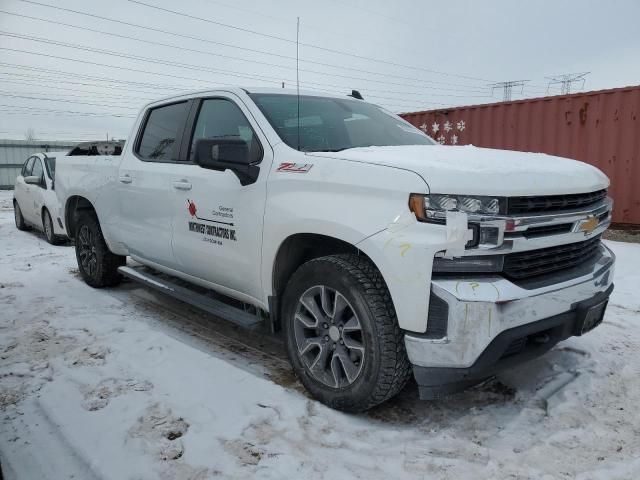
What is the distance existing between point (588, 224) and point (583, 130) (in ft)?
22.8

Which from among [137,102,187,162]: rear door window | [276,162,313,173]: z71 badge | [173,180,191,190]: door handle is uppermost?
[137,102,187,162]: rear door window

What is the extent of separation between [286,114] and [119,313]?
2463 millimetres

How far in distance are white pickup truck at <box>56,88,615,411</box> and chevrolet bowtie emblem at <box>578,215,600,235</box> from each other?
10 mm

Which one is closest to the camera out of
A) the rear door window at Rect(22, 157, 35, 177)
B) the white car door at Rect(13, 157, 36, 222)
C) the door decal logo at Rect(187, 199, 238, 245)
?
the door decal logo at Rect(187, 199, 238, 245)

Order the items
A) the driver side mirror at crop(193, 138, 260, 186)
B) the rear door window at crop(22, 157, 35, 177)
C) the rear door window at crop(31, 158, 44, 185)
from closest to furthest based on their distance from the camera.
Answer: the driver side mirror at crop(193, 138, 260, 186), the rear door window at crop(31, 158, 44, 185), the rear door window at crop(22, 157, 35, 177)

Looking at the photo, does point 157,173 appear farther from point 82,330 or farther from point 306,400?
point 306,400

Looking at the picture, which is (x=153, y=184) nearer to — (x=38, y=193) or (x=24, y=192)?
(x=38, y=193)

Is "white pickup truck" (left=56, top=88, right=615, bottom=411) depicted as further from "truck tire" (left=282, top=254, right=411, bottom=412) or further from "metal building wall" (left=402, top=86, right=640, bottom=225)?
"metal building wall" (left=402, top=86, right=640, bottom=225)

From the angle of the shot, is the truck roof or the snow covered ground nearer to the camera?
the snow covered ground

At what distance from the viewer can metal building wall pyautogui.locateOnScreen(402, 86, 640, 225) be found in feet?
25.9

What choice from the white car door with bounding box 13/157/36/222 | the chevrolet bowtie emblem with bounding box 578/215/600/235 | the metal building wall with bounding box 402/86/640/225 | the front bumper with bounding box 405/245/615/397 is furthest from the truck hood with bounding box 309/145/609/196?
the white car door with bounding box 13/157/36/222

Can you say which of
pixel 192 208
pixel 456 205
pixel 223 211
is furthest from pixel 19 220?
pixel 456 205

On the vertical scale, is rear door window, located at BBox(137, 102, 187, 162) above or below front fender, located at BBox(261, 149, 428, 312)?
above

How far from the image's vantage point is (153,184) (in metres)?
3.83
